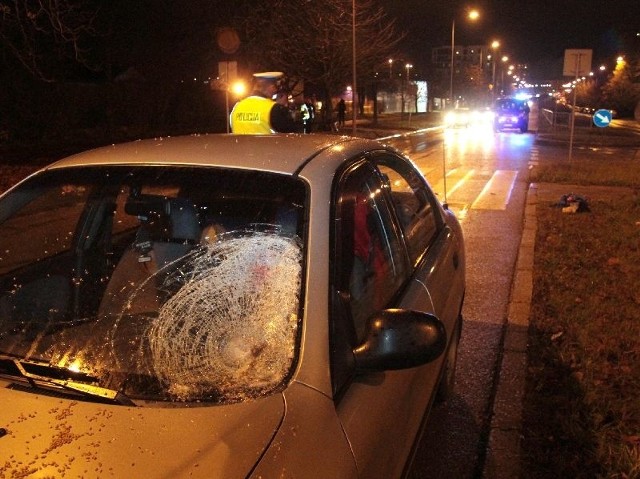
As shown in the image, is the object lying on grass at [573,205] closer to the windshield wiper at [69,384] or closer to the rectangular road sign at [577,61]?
the rectangular road sign at [577,61]

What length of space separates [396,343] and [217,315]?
593 mm

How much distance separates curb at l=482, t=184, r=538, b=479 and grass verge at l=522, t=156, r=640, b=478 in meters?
0.05

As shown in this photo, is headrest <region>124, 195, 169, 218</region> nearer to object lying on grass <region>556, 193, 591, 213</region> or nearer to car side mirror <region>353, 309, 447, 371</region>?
car side mirror <region>353, 309, 447, 371</region>

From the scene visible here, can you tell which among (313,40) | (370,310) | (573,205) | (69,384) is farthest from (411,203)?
(313,40)

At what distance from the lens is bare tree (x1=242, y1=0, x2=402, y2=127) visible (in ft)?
87.4

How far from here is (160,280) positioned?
2328 millimetres

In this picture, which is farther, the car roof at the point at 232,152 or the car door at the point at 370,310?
the car roof at the point at 232,152

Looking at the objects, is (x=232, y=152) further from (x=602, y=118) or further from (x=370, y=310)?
(x=602, y=118)

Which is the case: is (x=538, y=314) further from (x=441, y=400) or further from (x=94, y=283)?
(x=94, y=283)

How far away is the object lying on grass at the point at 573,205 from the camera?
9.20 metres

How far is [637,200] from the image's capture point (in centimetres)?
980

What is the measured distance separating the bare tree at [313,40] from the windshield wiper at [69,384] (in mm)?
25703

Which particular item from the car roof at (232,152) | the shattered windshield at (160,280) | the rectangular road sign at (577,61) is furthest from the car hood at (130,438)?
the rectangular road sign at (577,61)

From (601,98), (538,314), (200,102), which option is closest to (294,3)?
(200,102)
